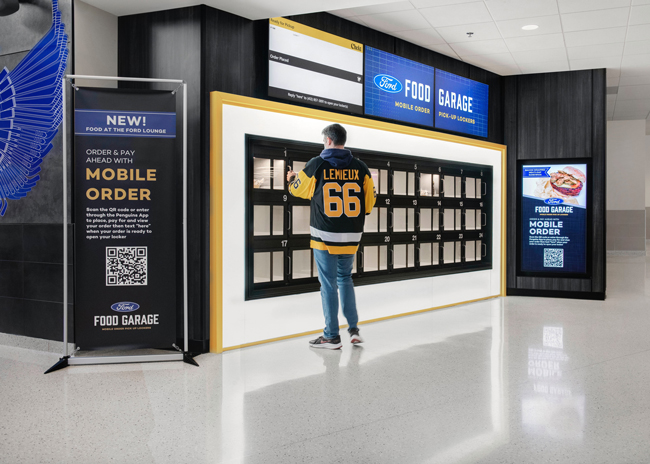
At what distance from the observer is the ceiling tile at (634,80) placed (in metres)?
7.49

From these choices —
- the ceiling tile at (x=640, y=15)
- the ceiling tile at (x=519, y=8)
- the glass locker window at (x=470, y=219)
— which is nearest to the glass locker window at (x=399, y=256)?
the glass locker window at (x=470, y=219)

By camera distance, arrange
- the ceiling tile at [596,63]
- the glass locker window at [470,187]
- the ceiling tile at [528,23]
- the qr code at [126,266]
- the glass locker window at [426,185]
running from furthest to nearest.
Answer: the glass locker window at [470,187] → the ceiling tile at [596,63] → the glass locker window at [426,185] → the ceiling tile at [528,23] → the qr code at [126,266]

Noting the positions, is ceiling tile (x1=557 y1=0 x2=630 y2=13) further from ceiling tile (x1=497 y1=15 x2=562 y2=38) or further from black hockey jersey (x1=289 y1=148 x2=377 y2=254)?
black hockey jersey (x1=289 y1=148 x2=377 y2=254)

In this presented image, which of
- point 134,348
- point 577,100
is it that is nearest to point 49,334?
point 134,348

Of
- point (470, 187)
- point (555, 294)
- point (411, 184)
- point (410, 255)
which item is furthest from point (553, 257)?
point (411, 184)

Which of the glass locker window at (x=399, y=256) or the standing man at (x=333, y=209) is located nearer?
the standing man at (x=333, y=209)

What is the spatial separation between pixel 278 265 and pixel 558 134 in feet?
14.5

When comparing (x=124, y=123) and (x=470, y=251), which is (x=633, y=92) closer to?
(x=470, y=251)

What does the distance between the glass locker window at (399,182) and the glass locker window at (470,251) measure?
1360mm

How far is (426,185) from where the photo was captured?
5.88m

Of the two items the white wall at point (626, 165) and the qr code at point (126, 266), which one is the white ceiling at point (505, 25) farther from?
the white wall at point (626, 165)

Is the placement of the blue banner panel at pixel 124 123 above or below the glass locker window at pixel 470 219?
above

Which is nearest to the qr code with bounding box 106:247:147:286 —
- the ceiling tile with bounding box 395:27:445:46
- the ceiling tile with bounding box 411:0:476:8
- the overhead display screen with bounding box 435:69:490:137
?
the ceiling tile with bounding box 411:0:476:8

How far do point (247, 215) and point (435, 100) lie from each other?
9.54ft
